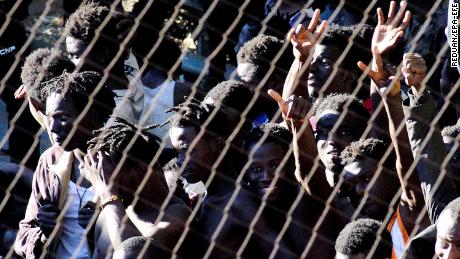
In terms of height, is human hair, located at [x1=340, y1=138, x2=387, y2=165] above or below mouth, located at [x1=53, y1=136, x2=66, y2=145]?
above

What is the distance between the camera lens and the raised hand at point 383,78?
6.00 m

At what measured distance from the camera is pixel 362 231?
228 inches

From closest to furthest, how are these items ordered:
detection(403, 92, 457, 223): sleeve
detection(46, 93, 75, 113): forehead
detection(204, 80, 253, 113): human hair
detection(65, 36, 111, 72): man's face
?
detection(403, 92, 457, 223): sleeve < detection(46, 93, 75, 113): forehead < detection(204, 80, 253, 113): human hair < detection(65, 36, 111, 72): man's face

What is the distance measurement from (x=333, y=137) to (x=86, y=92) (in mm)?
1133

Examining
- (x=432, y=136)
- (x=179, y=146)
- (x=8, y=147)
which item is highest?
(x=432, y=136)

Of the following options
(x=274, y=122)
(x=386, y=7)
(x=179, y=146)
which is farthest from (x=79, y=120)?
(x=386, y=7)

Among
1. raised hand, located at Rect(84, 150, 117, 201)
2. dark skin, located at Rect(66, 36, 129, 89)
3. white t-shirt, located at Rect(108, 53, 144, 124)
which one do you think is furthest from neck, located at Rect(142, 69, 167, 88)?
raised hand, located at Rect(84, 150, 117, 201)

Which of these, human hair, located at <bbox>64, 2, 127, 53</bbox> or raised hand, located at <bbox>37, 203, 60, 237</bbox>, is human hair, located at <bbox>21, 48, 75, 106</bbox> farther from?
raised hand, located at <bbox>37, 203, 60, 237</bbox>

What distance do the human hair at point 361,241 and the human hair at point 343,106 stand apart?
31.0 inches

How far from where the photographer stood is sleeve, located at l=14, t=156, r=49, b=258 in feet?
21.1

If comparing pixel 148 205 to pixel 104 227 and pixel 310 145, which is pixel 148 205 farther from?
pixel 310 145

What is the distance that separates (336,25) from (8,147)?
1796mm

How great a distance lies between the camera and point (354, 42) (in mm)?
7059

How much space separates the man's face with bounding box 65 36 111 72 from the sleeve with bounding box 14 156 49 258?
1.88 feet
